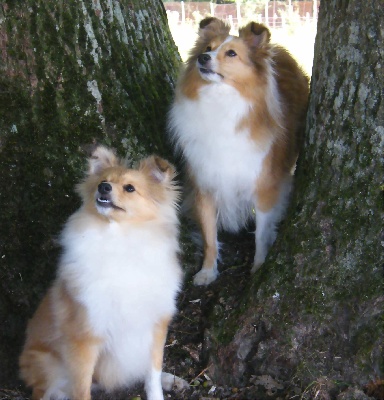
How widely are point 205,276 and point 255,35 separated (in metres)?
1.87

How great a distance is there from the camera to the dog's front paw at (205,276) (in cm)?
464

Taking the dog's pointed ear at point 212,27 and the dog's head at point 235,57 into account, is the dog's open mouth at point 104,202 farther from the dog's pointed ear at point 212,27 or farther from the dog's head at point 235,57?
the dog's pointed ear at point 212,27

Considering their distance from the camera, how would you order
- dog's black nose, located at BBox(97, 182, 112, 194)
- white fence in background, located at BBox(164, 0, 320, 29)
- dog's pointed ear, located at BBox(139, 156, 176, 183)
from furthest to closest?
white fence in background, located at BBox(164, 0, 320, 29) < dog's pointed ear, located at BBox(139, 156, 176, 183) < dog's black nose, located at BBox(97, 182, 112, 194)

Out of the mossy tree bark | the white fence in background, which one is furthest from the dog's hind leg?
the white fence in background

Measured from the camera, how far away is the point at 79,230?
3494 mm

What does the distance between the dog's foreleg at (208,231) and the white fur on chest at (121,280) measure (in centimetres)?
114

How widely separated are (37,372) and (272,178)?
2.16 m

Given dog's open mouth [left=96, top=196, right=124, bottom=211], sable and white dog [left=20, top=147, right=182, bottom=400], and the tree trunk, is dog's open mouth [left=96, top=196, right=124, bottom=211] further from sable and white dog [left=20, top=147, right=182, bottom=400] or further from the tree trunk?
the tree trunk

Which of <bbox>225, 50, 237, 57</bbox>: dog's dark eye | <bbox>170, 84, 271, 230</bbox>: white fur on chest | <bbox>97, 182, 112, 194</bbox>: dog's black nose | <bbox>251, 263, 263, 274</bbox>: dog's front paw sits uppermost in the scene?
<bbox>225, 50, 237, 57</bbox>: dog's dark eye

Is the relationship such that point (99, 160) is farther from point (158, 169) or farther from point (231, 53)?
point (231, 53)

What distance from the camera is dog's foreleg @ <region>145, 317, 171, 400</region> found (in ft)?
11.8

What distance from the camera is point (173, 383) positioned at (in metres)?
3.93

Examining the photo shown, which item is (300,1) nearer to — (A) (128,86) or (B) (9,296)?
(A) (128,86)

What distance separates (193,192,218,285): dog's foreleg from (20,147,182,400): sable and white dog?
1.06 meters
